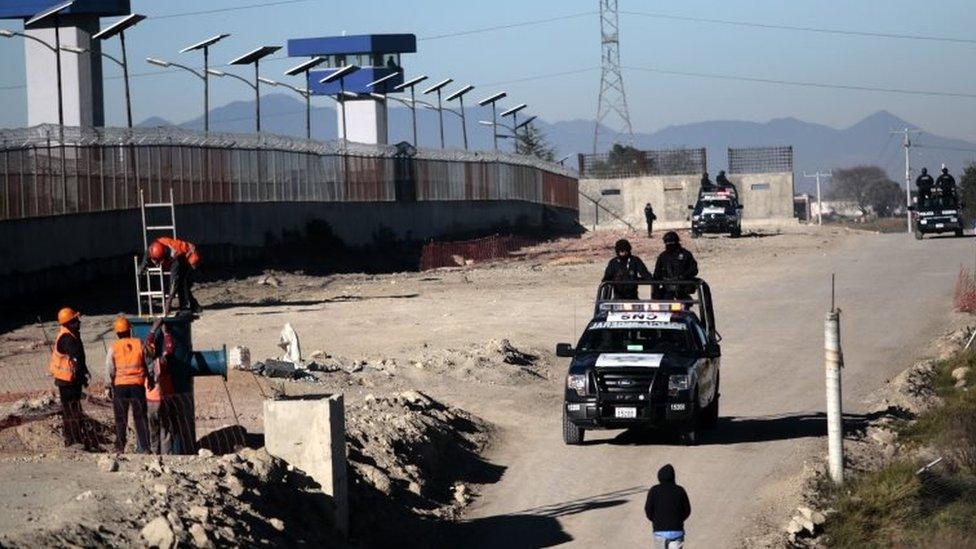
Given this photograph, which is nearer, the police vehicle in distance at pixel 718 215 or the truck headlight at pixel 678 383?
the truck headlight at pixel 678 383

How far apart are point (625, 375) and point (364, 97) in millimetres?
66529

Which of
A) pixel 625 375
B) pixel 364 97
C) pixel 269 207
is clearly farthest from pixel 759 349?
pixel 364 97

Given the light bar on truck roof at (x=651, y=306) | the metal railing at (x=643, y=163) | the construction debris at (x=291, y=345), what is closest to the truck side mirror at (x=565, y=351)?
the light bar on truck roof at (x=651, y=306)

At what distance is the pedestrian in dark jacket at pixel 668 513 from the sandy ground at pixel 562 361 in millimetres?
2435

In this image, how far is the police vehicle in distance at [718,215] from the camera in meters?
68.8

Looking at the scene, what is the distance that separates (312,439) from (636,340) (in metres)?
6.56

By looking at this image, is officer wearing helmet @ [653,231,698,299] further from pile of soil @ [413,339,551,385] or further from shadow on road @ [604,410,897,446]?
pile of soil @ [413,339,551,385]

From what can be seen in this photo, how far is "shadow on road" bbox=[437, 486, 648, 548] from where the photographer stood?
16.2 meters

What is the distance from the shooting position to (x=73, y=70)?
52.6 metres

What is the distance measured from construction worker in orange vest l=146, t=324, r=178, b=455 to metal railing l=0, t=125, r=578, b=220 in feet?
69.3

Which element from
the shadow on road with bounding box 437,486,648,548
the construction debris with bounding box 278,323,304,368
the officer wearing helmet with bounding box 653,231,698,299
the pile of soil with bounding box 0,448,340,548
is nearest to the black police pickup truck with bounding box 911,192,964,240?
the construction debris with bounding box 278,323,304,368

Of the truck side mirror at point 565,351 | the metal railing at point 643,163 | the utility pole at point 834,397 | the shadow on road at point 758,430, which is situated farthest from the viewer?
the metal railing at point 643,163

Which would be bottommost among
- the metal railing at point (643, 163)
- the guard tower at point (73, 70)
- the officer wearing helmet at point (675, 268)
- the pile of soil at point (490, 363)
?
the pile of soil at point (490, 363)

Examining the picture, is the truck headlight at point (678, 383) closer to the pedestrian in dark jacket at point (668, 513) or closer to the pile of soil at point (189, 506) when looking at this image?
the pile of soil at point (189, 506)
